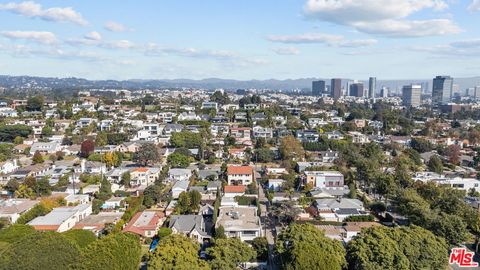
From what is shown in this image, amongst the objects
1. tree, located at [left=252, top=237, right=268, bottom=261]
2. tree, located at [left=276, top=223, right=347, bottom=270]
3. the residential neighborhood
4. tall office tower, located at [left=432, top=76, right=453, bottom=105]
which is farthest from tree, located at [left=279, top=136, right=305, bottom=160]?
tall office tower, located at [left=432, top=76, right=453, bottom=105]

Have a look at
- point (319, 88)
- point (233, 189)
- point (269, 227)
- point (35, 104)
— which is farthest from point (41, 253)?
point (319, 88)

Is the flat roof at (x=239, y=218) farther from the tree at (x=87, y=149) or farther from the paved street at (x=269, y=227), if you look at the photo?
the tree at (x=87, y=149)

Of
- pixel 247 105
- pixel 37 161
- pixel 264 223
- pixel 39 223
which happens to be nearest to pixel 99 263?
pixel 39 223

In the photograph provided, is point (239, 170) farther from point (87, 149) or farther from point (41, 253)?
point (41, 253)

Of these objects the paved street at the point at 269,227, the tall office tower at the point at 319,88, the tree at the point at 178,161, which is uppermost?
the tall office tower at the point at 319,88

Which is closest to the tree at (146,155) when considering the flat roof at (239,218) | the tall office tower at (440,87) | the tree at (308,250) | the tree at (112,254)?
the flat roof at (239,218)

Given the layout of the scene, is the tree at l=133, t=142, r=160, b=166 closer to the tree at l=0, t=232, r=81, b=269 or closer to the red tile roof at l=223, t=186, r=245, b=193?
the red tile roof at l=223, t=186, r=245, b=193
